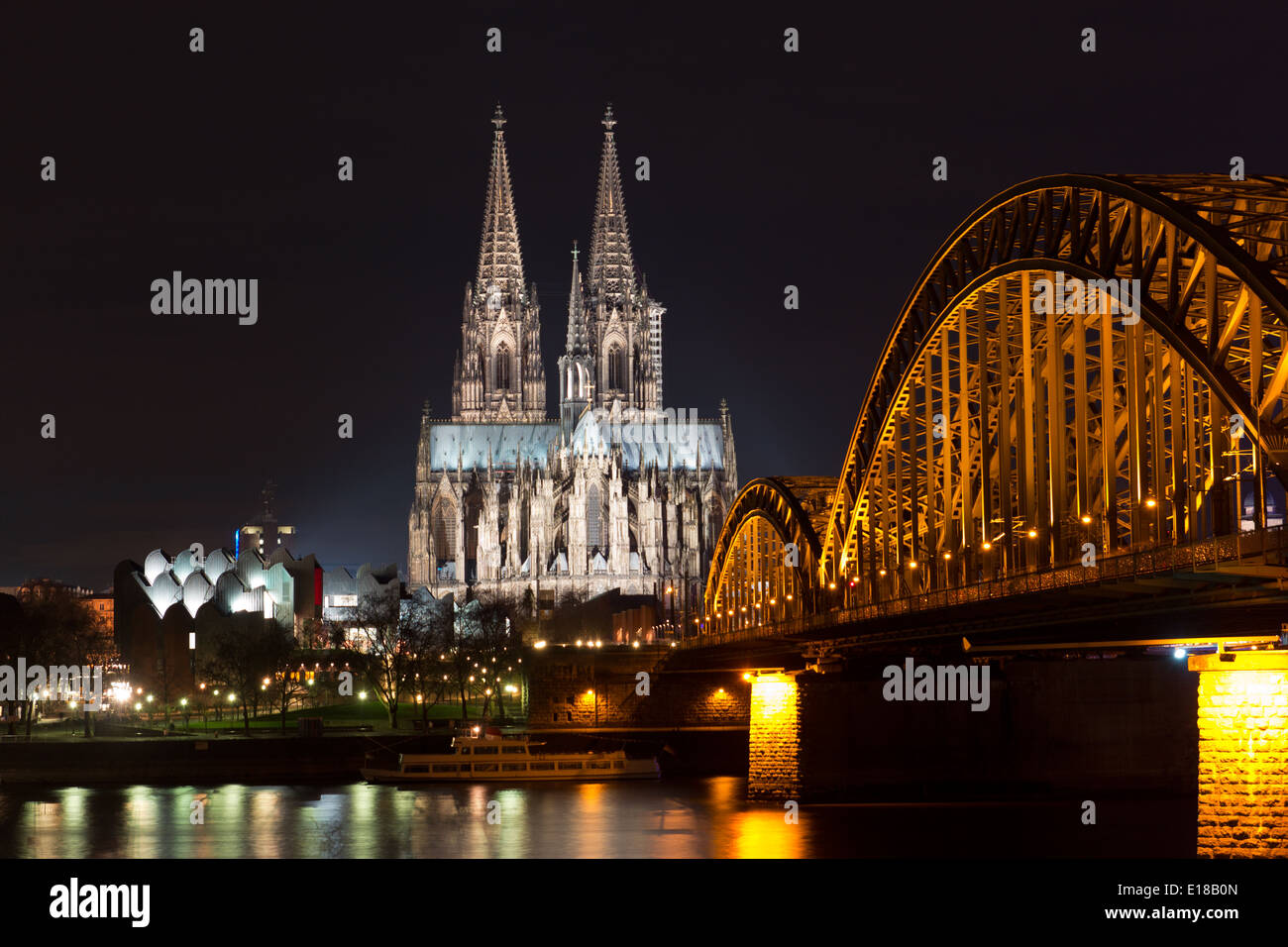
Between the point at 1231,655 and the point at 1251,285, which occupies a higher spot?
the point at 1251,285

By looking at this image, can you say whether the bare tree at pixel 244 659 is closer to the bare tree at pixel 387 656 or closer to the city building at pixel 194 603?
the city building at pixel 194 603

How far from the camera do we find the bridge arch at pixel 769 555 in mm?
71500

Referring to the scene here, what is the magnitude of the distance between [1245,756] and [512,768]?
58.8m

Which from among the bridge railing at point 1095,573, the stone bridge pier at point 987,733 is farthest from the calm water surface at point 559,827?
the bridge railing at point 1095,573

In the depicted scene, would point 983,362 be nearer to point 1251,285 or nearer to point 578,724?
point 1251,285

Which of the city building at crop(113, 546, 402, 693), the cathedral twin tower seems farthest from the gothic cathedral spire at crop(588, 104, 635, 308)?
the city building at crop(113, 546, 402, 693)

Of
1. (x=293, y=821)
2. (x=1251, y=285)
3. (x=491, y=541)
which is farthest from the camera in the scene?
(x=491, y=541)

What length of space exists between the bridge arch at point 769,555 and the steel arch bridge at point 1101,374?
32.4ft

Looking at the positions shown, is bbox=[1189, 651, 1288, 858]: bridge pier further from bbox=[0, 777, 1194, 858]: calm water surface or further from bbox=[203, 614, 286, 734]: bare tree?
bbox=[203, 614, 286, 734]: bare tree

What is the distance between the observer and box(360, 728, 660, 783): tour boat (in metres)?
85.1

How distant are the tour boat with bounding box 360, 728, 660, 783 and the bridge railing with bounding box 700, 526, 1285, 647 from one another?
3123cm

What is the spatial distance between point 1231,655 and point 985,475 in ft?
51.4
